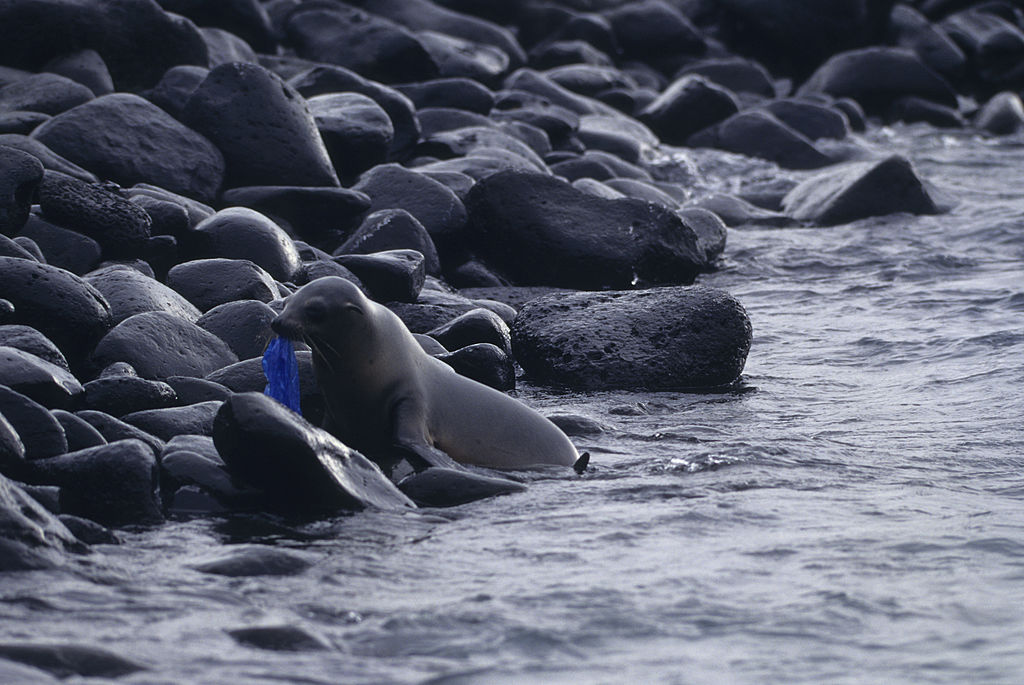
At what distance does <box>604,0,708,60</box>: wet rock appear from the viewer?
24797mm

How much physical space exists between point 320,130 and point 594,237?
255cm

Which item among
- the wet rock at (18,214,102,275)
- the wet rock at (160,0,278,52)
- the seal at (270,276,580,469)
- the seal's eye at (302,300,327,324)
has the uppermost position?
the wet rock at (160,0,278,52)

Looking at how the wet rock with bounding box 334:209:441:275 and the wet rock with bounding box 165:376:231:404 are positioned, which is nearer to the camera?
the wet rock with bounding box 165:376:231:404

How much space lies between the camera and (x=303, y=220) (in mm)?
10523

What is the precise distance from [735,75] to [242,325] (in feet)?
57.7

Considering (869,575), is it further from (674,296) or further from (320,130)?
(320,130)

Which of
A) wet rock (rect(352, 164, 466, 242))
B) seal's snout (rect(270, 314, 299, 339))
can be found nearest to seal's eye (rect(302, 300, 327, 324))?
seal's snout (rect(270, 314, 299, 339))

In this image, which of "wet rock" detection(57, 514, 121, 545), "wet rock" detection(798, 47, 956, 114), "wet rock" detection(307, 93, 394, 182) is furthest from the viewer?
"wet rock" detection(798, 47, 956, 114)

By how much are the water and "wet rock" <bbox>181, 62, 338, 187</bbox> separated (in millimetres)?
3391

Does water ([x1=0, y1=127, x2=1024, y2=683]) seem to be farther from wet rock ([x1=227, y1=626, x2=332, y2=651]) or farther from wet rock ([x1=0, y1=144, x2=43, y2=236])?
wet rock ([x1=0, y1=144, x2=43, y2=236])

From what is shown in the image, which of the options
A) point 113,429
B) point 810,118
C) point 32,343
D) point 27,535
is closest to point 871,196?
point 810,118

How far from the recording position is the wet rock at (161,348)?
275 inches

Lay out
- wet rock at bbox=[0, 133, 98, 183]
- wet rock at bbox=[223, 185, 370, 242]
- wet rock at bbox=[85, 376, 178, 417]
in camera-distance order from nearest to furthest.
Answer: wet rock at bbox=[85, 376, 178, 417]
wet rock at bbox=[0, 133, 98, 183]
wet rock at bbox=[223, 185, 370, 242]

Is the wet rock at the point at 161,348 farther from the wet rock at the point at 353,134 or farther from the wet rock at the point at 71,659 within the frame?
the wet rock at the point at 353,134
